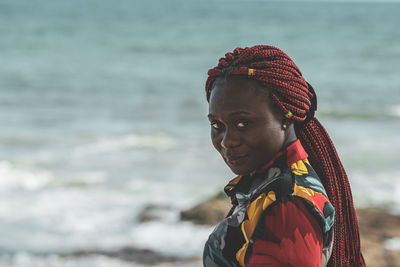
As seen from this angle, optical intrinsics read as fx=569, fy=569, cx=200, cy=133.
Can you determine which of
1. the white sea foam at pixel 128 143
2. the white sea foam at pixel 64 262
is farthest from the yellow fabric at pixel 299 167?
the white sea foam at pixel 128 143

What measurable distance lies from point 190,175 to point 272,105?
27.7 feet

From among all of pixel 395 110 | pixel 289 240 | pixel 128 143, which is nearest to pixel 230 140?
pixel 289 240

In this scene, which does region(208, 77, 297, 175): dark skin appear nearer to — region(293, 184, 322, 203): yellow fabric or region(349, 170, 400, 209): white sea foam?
region(293, 184, 322, 203): yellow fabric

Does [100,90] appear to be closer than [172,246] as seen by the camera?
No

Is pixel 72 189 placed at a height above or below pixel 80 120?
below

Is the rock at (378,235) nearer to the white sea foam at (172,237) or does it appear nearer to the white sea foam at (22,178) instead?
the white sea foam at (172,237)

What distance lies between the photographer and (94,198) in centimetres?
850

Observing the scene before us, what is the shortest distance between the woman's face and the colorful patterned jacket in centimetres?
4

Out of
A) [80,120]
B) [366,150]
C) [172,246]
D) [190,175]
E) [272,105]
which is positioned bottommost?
[272,105]

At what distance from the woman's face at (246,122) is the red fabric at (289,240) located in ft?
0.66

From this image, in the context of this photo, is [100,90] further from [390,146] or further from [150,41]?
[150,41]

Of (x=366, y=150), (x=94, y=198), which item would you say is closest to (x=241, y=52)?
(x=94, y=198)

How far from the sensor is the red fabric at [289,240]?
133cm

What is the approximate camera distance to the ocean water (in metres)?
7.29
